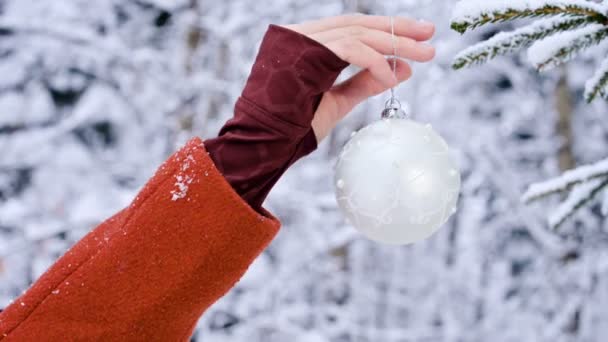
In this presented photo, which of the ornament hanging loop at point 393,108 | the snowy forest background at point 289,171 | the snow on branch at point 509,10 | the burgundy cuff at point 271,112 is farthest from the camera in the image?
the snowy forest background at point 289,171

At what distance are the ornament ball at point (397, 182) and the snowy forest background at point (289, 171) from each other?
1909mm

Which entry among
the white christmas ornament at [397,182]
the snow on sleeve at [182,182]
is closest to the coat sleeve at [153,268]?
the snow on sleeve at [182,182]

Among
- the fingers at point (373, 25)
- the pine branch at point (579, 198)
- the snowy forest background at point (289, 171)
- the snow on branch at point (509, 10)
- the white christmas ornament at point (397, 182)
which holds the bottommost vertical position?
the snowy forest background at point (289, 171)

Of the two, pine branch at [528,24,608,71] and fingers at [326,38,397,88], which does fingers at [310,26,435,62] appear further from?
pine branch at [528,24,608,71]

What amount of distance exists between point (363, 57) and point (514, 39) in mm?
187

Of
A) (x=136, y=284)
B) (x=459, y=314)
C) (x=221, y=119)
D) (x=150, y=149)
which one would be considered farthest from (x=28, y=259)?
(x=459, y=314)

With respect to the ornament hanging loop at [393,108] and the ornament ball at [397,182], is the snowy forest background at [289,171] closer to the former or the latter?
the ornament hanging loop at [393,108]

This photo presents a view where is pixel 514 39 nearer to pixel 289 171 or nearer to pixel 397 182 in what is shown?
pixel 397 182

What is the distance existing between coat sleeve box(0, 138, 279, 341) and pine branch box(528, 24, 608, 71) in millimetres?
381

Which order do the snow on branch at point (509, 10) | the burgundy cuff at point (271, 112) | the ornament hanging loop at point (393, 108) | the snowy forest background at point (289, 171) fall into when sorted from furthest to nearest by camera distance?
the snowy forest background at point (289, 171)
the ornament hanging loop at point (393, 108)
the burgundy cuff at point (271, 112)
the snow on branch at point (509, 10)

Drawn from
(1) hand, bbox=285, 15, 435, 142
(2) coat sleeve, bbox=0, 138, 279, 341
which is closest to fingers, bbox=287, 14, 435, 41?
(1) hand, bbox=285, 15, 435, 142

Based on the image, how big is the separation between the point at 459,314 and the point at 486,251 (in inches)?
20.2

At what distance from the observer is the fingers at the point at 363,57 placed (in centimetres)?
70

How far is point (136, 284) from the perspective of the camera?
64 cm
